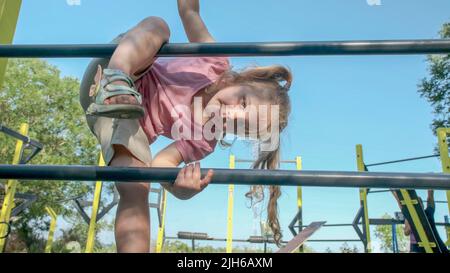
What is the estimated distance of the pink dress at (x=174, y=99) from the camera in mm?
1366

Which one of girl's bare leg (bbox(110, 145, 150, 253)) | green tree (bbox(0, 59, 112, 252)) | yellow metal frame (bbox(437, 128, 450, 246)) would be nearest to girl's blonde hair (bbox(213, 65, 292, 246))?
girl's bare leg (bbox(110, 145, 150, 253))

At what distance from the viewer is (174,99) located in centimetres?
138

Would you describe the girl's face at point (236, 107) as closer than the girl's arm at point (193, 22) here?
Yes

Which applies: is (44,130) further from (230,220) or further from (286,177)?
(286,177)

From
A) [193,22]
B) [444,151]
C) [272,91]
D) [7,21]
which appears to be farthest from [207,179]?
[444,151]

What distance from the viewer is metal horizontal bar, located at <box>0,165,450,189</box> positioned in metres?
0.99

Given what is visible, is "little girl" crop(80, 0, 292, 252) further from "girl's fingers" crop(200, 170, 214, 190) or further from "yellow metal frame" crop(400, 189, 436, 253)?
"yellow metal frame" crop(400, 189, 436, 253)

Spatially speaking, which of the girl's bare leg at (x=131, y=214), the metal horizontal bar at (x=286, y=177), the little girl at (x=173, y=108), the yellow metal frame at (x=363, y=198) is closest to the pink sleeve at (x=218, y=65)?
the little girl at (x=173, y=108)

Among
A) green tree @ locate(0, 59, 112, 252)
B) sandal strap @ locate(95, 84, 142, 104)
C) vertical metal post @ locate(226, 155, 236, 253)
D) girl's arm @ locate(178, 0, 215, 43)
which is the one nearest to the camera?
sandal strap @ locate(95, 84, 142, 104)

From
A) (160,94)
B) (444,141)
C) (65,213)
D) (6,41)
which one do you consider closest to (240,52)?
(160,94)

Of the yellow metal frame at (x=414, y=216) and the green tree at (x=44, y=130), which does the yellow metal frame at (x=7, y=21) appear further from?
the green tree at (x=44, y=130)

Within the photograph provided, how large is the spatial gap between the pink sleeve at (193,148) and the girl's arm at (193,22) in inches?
15.1

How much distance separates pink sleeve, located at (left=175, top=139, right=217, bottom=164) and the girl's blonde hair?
22cm

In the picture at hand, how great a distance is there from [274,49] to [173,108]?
439mm
